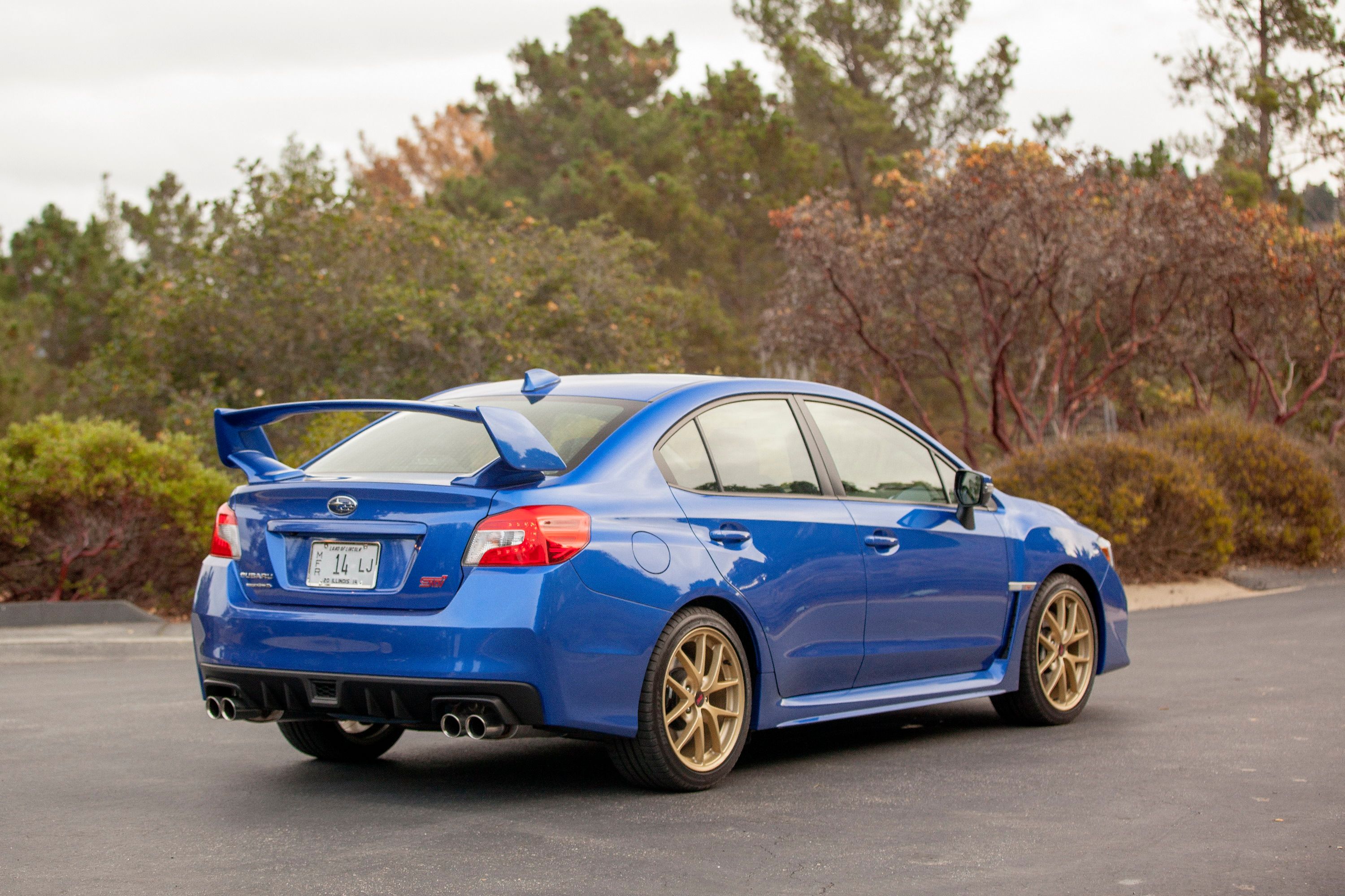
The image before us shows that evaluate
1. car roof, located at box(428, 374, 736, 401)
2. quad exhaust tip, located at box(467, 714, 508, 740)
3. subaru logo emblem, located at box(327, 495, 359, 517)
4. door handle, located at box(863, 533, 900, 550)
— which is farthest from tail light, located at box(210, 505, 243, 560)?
door handle, located at box(863, 533, 900, 550)

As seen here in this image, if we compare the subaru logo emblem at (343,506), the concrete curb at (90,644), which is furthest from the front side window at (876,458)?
the concrete curb at (90,644)

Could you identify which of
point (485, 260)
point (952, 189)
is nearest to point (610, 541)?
point (952, 189)

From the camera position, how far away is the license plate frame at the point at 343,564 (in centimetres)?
562

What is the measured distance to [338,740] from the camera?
6773 millimetres

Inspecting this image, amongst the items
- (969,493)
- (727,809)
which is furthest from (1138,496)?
(727,809)

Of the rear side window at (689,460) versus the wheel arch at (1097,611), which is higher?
the rear side window at (689,460)

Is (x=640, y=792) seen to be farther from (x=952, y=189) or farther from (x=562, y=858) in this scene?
(x=952, y=189)

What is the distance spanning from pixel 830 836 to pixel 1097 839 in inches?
35.3

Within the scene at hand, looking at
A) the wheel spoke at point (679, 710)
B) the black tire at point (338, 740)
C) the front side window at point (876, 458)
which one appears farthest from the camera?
the front side window at point (876, 458)

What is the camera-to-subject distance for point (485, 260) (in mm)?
21969

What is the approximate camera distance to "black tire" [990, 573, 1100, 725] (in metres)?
7.64

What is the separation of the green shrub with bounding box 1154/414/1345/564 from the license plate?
13269mm

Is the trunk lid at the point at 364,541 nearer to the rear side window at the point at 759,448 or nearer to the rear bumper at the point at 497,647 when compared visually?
the rear bumper at the point at 497,647

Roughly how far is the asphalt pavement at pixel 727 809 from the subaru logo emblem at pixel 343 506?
1096 mm
